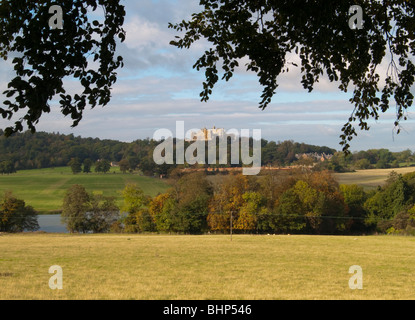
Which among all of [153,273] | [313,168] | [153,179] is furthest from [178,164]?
[153,273]

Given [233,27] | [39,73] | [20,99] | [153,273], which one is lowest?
[153,273]

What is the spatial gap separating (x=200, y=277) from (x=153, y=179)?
227 ft

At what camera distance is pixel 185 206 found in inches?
2025

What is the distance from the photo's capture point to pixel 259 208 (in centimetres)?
5156

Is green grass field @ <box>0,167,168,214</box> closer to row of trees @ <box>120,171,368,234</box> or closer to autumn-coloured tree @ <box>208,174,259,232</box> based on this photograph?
row of trees @ <box>120,171,368,234</box>

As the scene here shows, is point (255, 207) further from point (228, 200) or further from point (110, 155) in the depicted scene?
point (110, 155)

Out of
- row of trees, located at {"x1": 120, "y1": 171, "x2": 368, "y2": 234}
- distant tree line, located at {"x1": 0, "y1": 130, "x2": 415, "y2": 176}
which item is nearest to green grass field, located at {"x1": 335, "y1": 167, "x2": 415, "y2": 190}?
distant tree line, located at {"x1": 0, "y1": 130, "x2": 415, "y2": 176}

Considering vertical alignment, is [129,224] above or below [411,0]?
below

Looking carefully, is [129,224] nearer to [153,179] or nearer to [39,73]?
[153,179]

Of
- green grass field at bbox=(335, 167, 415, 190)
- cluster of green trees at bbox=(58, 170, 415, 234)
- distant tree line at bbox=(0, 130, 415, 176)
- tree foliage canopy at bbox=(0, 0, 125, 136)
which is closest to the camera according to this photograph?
tree foliage canopy at bbox=(0, 0, 125, 136)

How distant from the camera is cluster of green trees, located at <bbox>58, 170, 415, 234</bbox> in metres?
49.6

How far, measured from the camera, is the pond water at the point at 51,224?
2055 inches

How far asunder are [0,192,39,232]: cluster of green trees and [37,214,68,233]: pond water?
5.91ft
